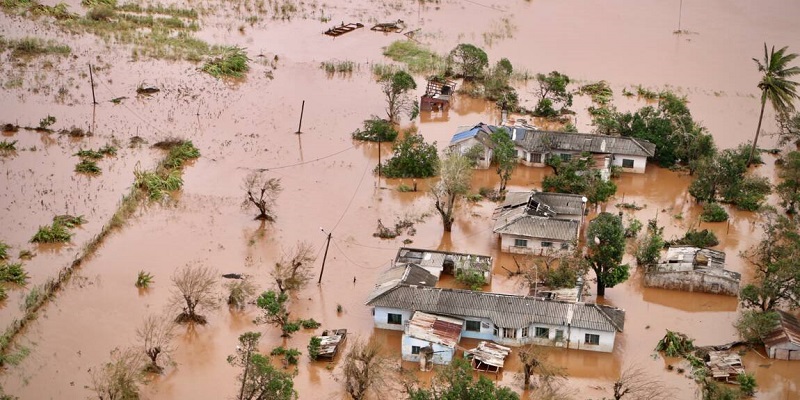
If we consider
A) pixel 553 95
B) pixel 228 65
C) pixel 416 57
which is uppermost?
pixel 416 57

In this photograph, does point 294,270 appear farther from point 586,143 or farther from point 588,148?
point 586,143

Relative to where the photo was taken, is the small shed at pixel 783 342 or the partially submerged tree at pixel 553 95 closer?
the small shed at pixel 783 342

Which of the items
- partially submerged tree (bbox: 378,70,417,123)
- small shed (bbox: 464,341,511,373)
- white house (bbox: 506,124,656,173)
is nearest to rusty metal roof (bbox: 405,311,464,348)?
small shed (bbox: 464,341,511,373)

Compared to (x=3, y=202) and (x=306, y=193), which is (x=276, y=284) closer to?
(x=306, y=193)

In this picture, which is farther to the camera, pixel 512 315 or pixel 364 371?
pixel 512 315

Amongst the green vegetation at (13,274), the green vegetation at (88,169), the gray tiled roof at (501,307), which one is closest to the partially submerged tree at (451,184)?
the gray tiled roof at (501,307)

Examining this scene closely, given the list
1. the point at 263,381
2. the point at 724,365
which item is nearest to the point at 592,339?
the point at 724,365

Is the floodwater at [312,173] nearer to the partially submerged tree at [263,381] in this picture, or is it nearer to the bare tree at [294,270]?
the bare tree at [294,270]
